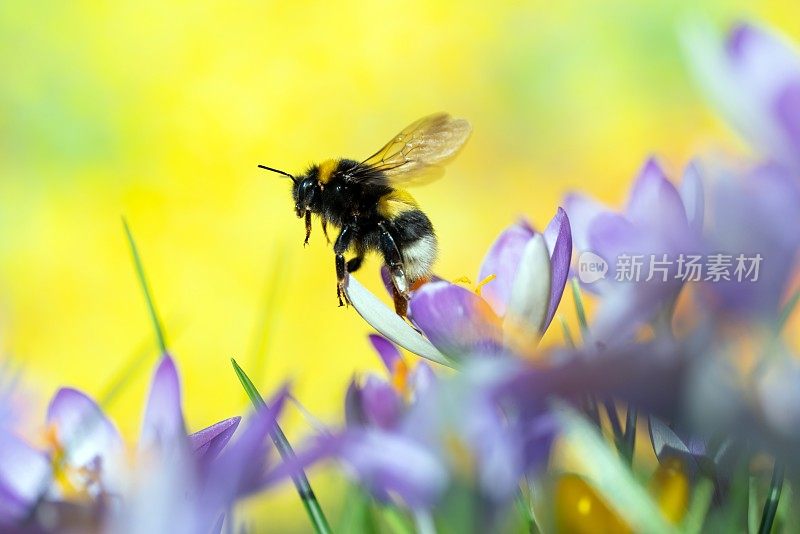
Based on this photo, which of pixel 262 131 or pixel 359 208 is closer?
pixel 359 208

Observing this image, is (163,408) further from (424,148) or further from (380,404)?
(424,148)

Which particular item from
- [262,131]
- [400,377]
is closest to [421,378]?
[400,377]

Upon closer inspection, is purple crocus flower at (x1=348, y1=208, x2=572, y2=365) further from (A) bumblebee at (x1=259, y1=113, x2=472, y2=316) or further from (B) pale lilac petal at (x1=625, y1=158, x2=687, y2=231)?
(A) bumblebee at (x1=259, y1=113, x2=472, y2=316)

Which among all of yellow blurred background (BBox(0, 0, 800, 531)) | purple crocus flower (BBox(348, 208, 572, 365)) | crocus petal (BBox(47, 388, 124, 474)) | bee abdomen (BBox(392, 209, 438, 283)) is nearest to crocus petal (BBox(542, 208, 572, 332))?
purple crocus flower (BBox(348, 208, 572, 365))

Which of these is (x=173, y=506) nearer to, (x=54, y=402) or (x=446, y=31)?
(x=54, y=402)

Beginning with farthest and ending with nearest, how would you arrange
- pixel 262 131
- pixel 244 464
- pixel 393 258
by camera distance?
pixel 262 131
pixel 393 258
pixel 244 464

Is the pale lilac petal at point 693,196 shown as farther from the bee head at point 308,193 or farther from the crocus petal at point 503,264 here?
the bee head at point 308,193
